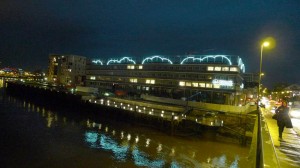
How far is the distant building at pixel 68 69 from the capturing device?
421 feet

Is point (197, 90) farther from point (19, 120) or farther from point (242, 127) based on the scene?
point (19, 120)

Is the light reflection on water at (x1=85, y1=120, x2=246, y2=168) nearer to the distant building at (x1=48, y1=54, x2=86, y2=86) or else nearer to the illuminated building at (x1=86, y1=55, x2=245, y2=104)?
the illuminated building at (x1=86, y1=55, x2=245, y2=104)

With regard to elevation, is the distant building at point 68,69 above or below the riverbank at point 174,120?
above

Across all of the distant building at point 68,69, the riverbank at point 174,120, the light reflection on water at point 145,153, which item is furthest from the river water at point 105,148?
the distant building at point 68,69

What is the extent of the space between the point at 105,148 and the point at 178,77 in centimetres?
5194

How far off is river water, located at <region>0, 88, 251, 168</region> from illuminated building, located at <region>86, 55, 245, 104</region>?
103 ft

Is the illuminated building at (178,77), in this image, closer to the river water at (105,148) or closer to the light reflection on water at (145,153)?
the river water at (105,148)

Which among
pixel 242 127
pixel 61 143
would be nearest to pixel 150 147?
pixel 61 143

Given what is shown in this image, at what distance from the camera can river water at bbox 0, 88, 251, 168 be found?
26.5m

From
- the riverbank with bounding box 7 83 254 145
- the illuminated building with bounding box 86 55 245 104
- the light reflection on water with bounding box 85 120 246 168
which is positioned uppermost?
the illuminated building with bounding box 86 55 245 104

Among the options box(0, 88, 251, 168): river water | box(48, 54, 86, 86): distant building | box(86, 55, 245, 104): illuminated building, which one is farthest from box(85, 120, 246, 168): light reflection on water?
box(48, 54, 86, 86): distant building

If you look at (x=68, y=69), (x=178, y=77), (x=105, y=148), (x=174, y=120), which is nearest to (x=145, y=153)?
(x=105, y=148)

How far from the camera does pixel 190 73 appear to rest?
76.8 m

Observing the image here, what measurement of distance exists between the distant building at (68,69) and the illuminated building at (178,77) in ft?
80.3
